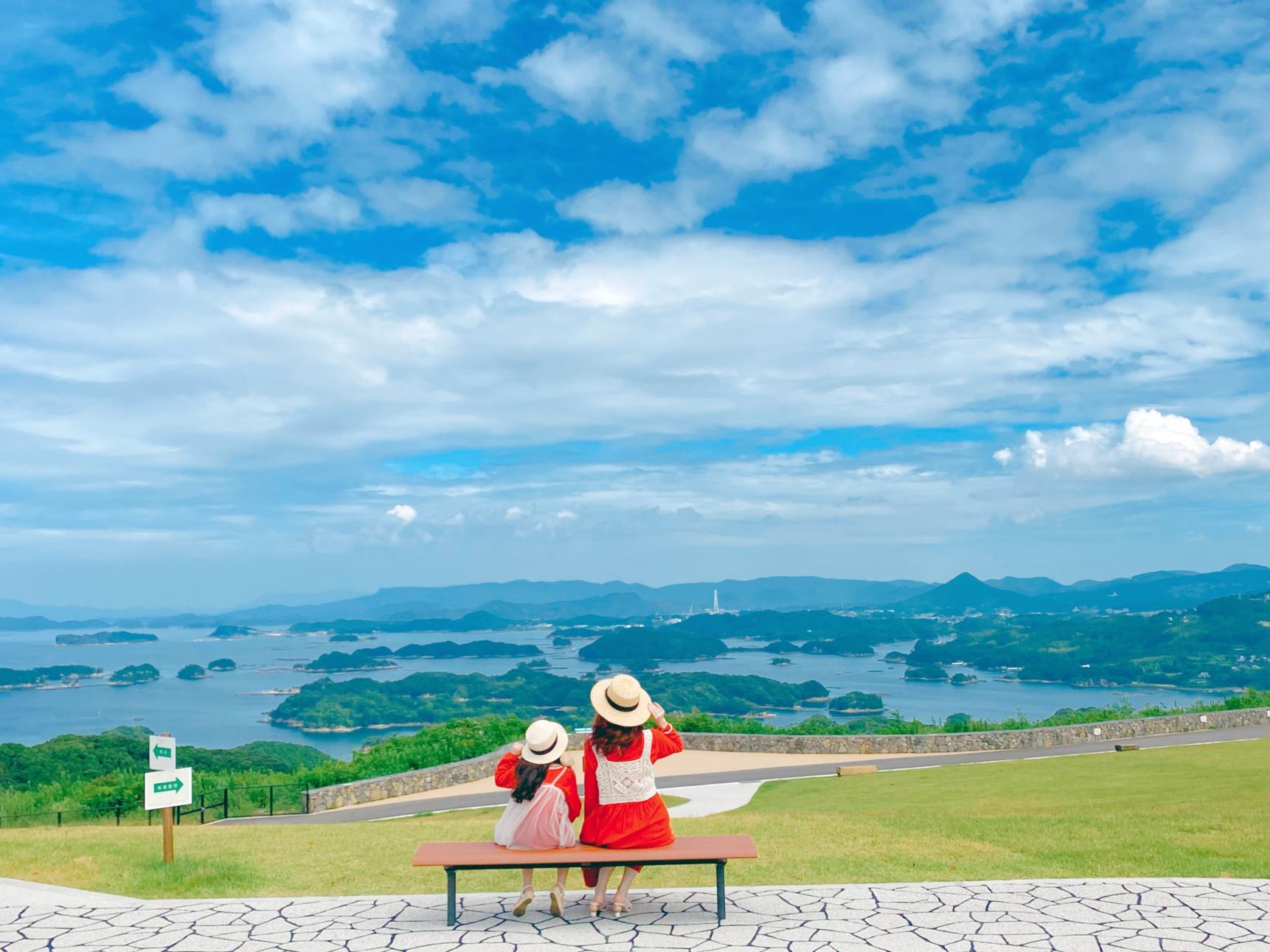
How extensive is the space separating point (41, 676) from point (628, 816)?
664ft

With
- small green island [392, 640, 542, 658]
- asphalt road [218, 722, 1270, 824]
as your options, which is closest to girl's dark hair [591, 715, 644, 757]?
asphalt road [218, 722, 1270, 824]

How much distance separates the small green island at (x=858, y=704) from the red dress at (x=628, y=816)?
90.2 m

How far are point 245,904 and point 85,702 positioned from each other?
15405 centimetres

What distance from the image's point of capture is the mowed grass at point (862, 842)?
918cm

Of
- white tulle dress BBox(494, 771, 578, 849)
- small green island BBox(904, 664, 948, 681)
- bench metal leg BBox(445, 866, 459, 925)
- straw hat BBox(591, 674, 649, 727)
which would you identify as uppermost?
straw hat BBox(591, 674, 649, 727)

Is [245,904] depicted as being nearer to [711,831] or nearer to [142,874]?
[142,874]

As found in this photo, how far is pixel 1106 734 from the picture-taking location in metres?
25.9

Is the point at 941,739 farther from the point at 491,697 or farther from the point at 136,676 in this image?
the point at 136,676

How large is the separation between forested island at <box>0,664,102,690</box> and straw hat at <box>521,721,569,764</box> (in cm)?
19218

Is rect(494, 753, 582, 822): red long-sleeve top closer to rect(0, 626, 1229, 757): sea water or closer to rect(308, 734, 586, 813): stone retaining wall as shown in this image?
rect(308, 734, 586, 813): stone retaining wall

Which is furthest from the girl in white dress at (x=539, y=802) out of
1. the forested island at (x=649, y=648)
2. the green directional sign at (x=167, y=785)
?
the forested island at (x=649, y=648)

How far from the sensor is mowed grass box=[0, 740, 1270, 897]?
918 cm

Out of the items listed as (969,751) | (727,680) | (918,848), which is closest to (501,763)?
(918,848)

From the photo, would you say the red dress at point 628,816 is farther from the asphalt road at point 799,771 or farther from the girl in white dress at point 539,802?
the asphalt road at point 799,771
